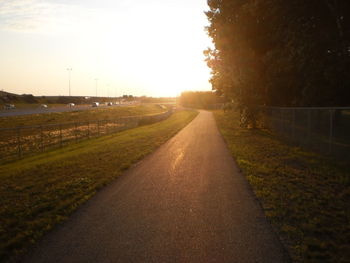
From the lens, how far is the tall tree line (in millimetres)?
17828

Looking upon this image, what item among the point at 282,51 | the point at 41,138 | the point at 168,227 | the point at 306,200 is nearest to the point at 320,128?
the point at 282,51

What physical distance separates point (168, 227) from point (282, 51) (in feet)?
58.4

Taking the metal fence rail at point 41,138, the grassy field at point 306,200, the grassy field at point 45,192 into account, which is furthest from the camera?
the metal fence rail at point 41,138

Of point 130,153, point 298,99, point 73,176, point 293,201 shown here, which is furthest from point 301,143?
point 73,176

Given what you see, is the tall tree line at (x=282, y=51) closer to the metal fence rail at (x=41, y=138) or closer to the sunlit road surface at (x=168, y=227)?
the metal fence rail at (x=41, y=138)

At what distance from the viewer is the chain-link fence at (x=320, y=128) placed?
13102mm

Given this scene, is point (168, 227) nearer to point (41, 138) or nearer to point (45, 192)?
point (45, 192)

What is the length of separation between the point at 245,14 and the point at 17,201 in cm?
2206

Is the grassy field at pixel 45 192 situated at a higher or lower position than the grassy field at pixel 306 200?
lower

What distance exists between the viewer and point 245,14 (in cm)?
2470

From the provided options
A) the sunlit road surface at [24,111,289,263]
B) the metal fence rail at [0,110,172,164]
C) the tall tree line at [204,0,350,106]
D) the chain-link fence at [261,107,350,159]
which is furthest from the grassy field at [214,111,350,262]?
the metal fence rail at [0,110,172,164]

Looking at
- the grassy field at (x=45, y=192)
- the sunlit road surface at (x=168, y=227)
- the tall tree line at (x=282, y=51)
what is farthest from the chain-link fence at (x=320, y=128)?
the grassy field at (x=45, y=192)

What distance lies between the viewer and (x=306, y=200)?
25.0 ft

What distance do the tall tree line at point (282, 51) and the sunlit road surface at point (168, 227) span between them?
453 inches
